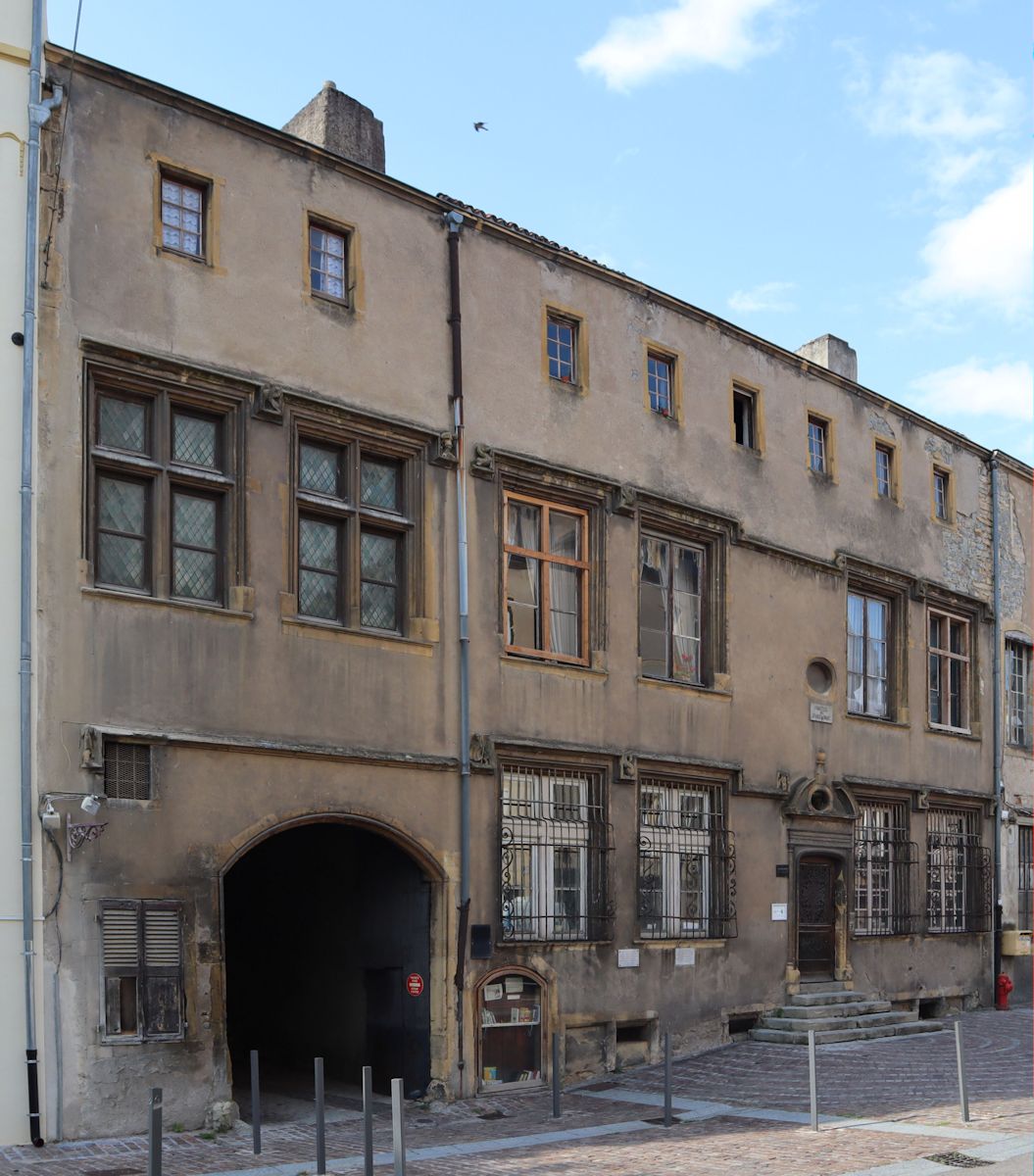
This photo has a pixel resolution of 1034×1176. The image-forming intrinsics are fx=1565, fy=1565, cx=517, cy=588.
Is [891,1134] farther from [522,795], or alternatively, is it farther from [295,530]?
[295,530]

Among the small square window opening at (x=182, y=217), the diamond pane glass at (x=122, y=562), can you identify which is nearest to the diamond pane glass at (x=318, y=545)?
the diamond pane glass at (x=122, y=562)

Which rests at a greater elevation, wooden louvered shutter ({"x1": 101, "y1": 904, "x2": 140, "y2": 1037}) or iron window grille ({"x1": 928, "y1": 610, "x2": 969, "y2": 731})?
iron window grille ({"x1": 928, "y1": 610, "x2": 969, "y2": 731})

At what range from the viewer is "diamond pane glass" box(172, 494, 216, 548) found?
1520 cm

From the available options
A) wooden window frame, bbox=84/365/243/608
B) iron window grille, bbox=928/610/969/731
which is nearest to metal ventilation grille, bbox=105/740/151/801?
wooden window frame, bbox=84/365/243/608

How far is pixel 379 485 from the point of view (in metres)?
17.1

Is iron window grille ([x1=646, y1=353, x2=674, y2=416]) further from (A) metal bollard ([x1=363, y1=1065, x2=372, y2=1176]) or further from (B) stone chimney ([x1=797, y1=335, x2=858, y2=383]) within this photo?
(A) metal bollard ([x1=363, y1=1065, x2=372, y2=1176])

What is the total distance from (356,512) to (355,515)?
0.05 metres

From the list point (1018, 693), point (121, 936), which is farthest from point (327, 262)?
point (1018, 693)

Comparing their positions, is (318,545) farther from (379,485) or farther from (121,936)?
(121,936)

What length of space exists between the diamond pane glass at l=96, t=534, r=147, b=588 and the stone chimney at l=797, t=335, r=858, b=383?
13.9m

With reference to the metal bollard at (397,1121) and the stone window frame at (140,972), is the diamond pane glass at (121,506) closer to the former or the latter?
the stone window frame at (140,972)

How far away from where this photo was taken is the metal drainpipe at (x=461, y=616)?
1664 cm

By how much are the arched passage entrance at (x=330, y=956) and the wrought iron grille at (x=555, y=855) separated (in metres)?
1.26

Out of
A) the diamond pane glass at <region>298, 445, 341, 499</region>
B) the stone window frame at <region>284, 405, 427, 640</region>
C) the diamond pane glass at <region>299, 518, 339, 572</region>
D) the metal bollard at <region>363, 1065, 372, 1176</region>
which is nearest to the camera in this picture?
the metal bollard at <region>363, 1065, 372, 1176</region>
